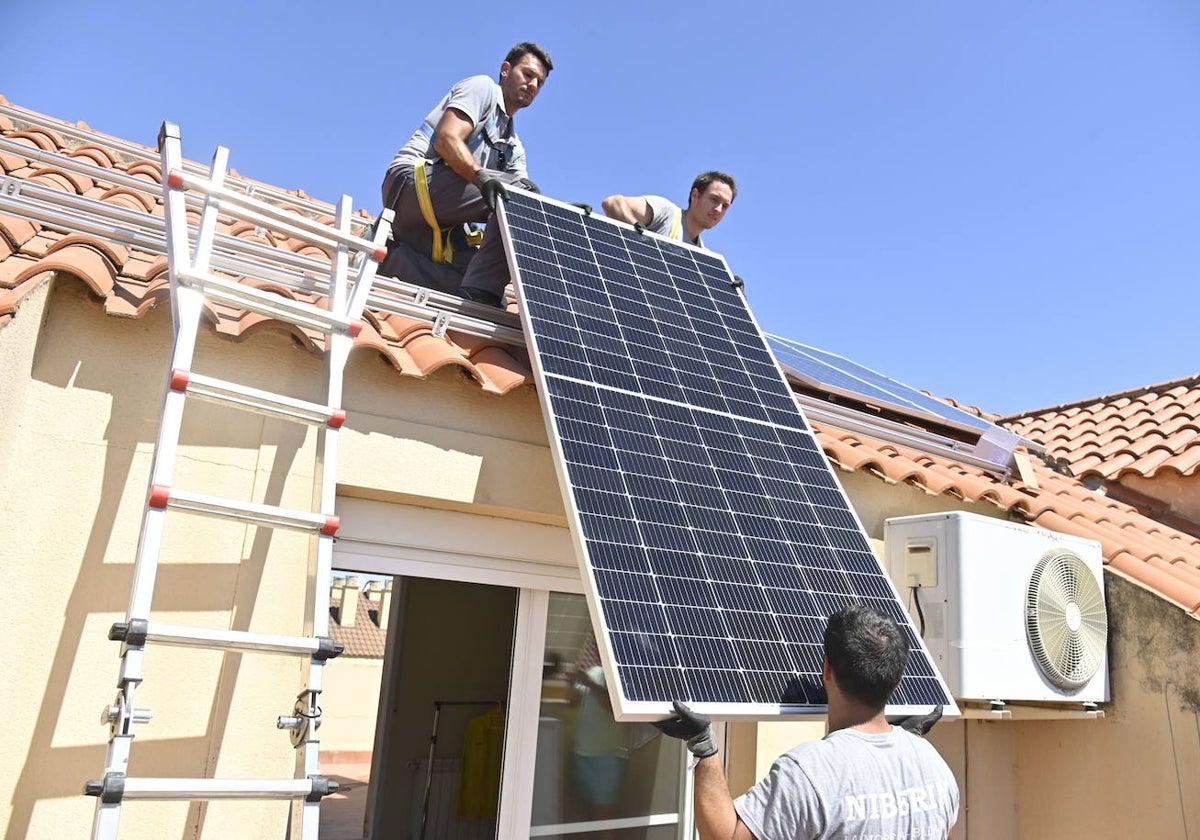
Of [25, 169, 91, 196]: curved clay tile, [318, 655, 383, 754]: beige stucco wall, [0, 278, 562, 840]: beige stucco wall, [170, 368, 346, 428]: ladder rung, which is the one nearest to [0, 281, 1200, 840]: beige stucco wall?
[0, 278, 562, 840]: beige stucco wall

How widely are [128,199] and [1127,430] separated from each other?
9405 millimetres

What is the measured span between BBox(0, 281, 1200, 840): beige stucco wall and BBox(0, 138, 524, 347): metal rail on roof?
527mm

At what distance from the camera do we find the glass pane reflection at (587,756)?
4.47 meters

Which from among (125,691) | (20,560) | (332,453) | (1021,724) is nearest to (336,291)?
(332,453)

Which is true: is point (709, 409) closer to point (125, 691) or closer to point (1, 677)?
point (125, 691)

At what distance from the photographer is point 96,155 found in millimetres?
6867

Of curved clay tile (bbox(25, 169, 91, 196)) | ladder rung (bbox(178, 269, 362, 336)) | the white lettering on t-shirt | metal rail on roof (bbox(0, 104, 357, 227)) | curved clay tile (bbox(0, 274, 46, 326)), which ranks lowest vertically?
the white lettering on t-shirt

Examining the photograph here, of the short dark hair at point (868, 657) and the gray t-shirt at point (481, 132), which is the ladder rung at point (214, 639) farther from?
the gray t-shirt at point (481, 132)

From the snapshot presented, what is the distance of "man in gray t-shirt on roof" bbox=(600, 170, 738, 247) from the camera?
6191 mm

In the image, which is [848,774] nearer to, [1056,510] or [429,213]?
[429,213]

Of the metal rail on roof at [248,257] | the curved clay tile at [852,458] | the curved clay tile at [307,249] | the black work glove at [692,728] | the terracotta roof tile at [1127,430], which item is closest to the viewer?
the black work glove at [692,728]

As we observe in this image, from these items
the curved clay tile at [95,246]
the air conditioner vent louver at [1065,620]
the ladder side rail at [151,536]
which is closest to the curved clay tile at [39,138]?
the curved clay tile at [95,246]

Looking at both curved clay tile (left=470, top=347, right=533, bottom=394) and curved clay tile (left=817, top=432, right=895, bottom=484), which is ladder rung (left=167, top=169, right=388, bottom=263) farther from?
curved clay tile (left=817, top=432, right=895, bottom=484)

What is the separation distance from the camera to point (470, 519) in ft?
14.3
